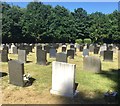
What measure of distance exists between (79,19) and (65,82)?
52.2 m

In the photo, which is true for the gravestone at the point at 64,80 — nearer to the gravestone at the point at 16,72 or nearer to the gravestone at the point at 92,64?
the gravestone at the point at 16,72

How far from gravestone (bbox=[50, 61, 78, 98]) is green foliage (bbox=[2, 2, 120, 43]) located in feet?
121

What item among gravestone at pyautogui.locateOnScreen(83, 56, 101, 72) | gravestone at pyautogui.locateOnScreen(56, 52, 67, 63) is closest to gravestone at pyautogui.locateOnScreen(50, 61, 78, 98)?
gravestone at pyautogui.locateOnScreen(83, 56, 101, 72)

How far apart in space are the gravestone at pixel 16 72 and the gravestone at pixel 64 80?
171 cm

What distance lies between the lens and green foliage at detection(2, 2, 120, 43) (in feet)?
162

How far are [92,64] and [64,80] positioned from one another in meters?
5.12

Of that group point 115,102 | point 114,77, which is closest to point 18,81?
point 115,102

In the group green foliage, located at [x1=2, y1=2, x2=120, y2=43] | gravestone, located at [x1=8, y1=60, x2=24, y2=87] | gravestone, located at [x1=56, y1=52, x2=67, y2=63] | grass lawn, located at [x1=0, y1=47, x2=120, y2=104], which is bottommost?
grass lawn, located at [x1=0, y1=47, x2=120, y2=104]

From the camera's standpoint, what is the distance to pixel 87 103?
32.1 feet

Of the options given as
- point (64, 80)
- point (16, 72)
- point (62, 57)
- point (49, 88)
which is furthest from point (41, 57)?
point (64, 80)

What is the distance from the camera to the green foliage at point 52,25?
4938cm

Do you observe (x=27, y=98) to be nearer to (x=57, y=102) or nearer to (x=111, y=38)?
(x=57, y=102)

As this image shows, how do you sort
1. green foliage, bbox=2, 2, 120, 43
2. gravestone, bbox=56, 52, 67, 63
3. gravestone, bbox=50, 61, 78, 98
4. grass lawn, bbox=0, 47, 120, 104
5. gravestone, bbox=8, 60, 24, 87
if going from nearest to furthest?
grass lawn, bbox=0, 47, 120, 104
gravestone, bbox=50, 61, 78, 98
gravestone, bbox=8, 60, 24, 87
gravestone, bbox=56, 52, 67, 63
green foliage, bbox=2, 2, 120, 43

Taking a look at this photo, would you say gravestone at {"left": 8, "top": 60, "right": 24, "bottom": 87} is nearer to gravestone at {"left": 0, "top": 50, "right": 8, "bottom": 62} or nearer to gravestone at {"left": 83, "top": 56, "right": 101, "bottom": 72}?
gravestone at {"left": 83, "top": 56, "right": 101, "bottom": 72}
